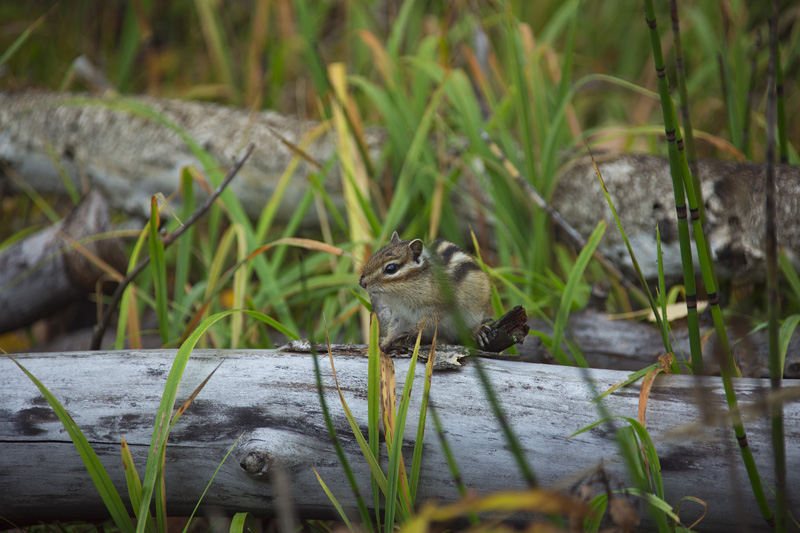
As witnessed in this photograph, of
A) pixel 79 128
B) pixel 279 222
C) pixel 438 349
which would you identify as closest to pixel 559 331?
pixel 438 349

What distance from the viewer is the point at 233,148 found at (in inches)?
139

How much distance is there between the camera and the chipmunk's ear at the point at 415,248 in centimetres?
201

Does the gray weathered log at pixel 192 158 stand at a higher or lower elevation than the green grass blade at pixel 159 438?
higher

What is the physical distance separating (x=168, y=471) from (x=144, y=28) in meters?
4.15

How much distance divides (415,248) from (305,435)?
2.35 feet

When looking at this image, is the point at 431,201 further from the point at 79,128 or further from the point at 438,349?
the point at 79,128

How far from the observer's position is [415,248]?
2.03 meters

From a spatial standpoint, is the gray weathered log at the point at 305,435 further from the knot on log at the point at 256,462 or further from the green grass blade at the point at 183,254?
the green grass blade at the point at 183,254

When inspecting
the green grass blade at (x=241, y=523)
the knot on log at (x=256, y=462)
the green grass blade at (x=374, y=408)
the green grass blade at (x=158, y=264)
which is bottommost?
the green grass blade at (x=241, y=523)

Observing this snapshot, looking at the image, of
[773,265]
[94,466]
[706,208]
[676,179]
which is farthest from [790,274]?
[94,466]

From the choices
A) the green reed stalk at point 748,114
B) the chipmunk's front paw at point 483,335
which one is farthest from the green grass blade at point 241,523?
the green reed stalk at point 748,114

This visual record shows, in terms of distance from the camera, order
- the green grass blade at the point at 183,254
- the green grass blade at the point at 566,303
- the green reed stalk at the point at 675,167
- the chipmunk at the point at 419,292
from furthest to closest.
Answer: the green grass blade at the point at 183,254 → the green grass blade at the point at 566,303 → the chipmunk at the point at 419,292 → the green reed stalk at the point at 675,167

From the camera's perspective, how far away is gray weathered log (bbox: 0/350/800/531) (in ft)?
5.13

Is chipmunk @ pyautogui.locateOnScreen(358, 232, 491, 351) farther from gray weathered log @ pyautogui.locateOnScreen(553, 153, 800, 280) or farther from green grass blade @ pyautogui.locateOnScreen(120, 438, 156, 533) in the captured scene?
gray weathered log @ pyautogui.locateOnScreen(553, 153, 800, 280)
